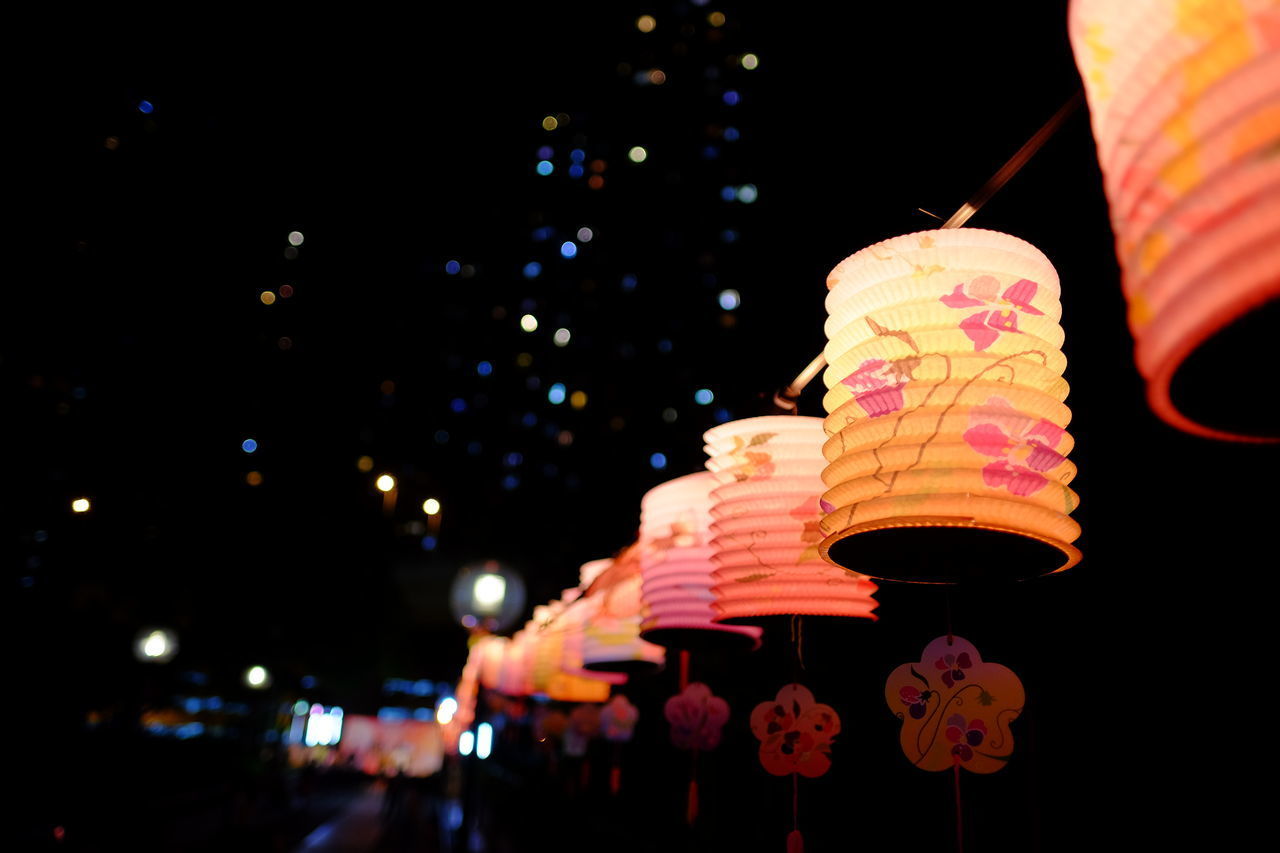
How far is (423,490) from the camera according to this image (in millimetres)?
15945

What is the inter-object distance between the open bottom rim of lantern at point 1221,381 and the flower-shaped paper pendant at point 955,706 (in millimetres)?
1711

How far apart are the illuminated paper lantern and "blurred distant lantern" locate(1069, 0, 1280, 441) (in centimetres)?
192

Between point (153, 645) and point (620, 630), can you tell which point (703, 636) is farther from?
point (153, 645)

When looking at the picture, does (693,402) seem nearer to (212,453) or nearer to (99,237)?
(99,237)

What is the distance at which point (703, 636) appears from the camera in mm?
4215

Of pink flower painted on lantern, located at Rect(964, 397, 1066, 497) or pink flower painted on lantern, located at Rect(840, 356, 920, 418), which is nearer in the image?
pink flower painted on lantern, located at Rect(964, 397, 1066, 497)

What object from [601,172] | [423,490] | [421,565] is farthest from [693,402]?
[421,565]

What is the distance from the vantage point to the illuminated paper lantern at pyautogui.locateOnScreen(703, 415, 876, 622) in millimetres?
3219

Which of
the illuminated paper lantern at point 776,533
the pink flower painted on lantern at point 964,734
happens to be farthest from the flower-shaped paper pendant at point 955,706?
the illuminated paper lantern at point 776,533

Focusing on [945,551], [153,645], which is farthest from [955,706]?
[153,645]

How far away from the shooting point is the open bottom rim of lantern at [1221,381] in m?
1.11

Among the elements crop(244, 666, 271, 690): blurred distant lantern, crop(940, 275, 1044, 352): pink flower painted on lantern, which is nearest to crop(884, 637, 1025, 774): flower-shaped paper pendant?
crop(940, 275, 1044, 352): pink flower painted on lantern

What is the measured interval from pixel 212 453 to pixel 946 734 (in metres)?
12.2

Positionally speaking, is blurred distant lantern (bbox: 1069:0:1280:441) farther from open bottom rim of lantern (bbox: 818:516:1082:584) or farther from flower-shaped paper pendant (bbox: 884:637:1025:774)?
flower-shaped paper pendant (bbox: 884:637:1025:774)
